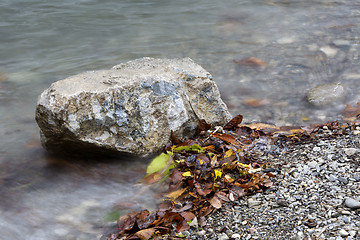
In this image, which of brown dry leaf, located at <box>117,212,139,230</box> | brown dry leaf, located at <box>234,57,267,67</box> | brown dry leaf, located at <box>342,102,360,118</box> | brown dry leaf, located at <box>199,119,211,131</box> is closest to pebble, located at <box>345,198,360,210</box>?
brown dry leaf, located at <box>117,212,139,230</box>

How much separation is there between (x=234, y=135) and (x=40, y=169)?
173 centimetres

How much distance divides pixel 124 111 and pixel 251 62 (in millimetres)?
2900

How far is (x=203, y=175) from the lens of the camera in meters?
3.17

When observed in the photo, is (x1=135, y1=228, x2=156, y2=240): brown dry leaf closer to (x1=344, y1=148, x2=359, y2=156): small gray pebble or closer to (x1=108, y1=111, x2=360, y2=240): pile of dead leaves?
(x1=108, y1=111, x2=360, y2=240): pile of dead leaves

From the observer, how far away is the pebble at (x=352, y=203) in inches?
97.9

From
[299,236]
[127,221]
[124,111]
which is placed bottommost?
[127,221]

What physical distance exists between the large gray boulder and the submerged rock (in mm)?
1479

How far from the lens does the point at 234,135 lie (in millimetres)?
3791

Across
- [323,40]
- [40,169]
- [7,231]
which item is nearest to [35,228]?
[7,231]

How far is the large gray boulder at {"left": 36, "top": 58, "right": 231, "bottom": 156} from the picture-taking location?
3500 millimetres

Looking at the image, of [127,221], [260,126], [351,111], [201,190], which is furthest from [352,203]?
[351,111]

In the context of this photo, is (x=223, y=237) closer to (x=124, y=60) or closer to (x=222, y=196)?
(x=222, y=196)

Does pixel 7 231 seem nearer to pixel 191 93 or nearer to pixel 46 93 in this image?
pixel 46 93

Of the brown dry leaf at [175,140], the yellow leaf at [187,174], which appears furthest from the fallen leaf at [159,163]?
the yellow leaf at [187,174]
